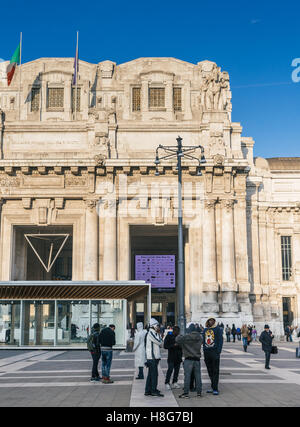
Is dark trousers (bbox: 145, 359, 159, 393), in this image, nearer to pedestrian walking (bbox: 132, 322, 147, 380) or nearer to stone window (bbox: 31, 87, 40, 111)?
pedestrian walking (bbox: 132, 322, 147, 380)

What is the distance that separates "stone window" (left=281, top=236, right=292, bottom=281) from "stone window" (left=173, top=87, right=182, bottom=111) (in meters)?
16.2

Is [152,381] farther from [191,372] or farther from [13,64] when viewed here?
[13,64]

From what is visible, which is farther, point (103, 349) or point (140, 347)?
point (103, 349)

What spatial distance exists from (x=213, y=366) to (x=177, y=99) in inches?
1526

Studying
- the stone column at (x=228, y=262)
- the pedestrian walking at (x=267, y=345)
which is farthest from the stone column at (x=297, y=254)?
the pedestrian walking at (x=267, y=345)

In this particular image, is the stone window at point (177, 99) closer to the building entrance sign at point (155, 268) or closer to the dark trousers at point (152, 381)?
the building entrance sign at point (155, 268)

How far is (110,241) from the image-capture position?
43.8 meters

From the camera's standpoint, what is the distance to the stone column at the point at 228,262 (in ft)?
139

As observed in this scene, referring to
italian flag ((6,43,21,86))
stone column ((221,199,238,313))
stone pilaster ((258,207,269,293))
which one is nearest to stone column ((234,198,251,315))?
stone column ((221,199,238,313))

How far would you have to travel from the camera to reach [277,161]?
2232 inches

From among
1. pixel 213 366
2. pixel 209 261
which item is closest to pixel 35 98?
pixel 209 261

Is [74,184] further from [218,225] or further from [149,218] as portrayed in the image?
[218,225]

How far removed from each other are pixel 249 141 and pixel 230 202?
950 cm

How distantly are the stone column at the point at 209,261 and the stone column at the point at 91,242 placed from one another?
29.0 feet
